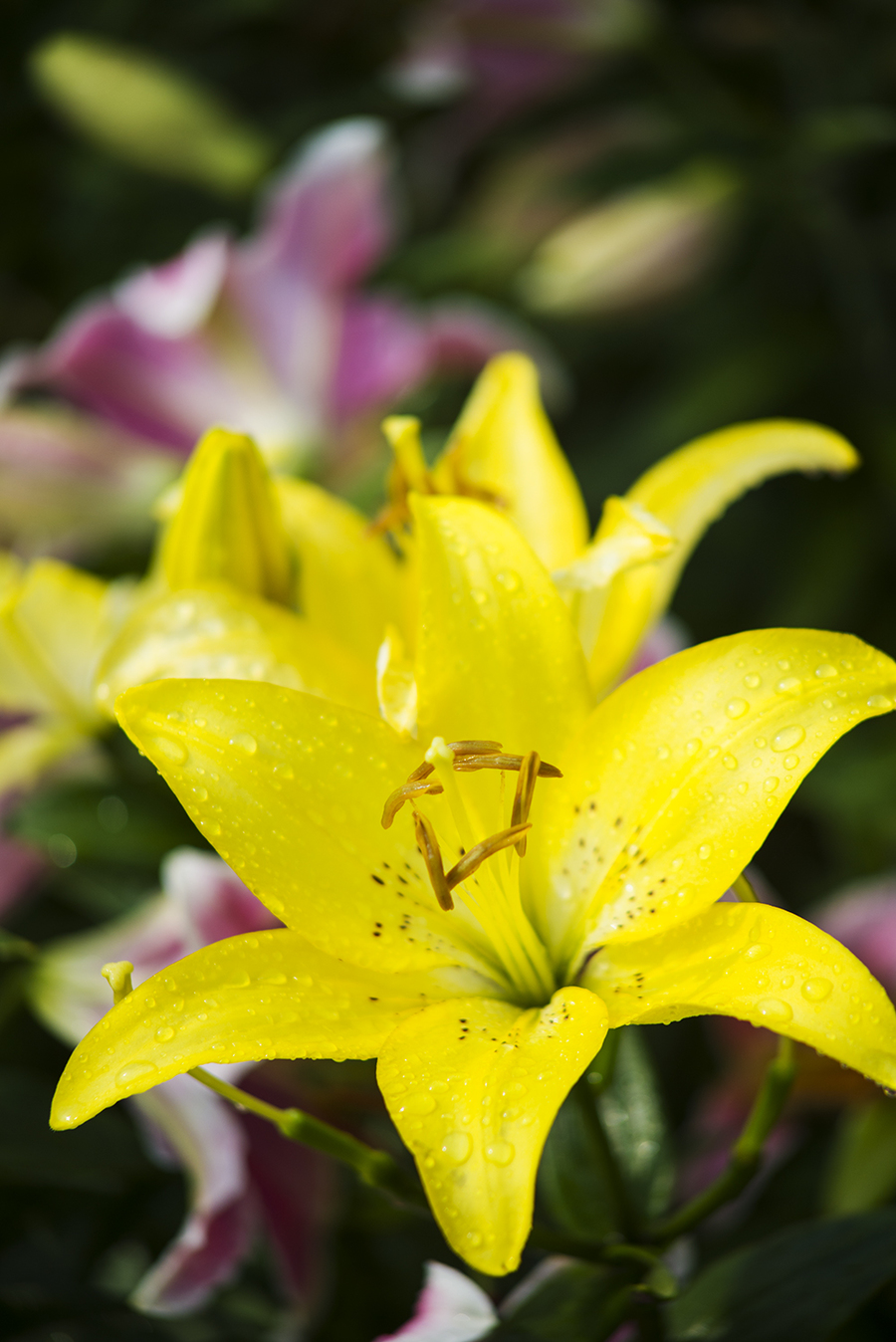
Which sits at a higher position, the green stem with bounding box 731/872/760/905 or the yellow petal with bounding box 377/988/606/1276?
the green stem with bounding box 731/872/760/905

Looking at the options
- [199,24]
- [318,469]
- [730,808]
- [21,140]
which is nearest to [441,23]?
[199,24]

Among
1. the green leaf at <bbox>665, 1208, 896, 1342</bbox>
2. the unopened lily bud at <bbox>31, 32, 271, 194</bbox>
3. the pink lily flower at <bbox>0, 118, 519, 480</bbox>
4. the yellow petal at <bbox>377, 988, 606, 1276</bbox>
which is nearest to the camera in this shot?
the yellow petal at <bbox>377, 988, 606, 1276</bbox>

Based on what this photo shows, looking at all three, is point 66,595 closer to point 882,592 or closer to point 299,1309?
point 299,1309

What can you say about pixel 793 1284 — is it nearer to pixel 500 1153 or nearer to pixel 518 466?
pixel 500 1153

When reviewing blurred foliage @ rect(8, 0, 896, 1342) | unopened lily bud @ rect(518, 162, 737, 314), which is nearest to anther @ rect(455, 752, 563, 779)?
blurred foliage @ rect(8, 0, 896, 1342)

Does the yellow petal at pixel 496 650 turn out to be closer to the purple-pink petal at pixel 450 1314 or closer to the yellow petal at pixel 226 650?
the yellow petal at pixel 226 650

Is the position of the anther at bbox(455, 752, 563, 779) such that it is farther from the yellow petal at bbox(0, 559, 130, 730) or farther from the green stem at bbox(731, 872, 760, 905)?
the yellow petal at bbox(0, 559, 130, 730)
